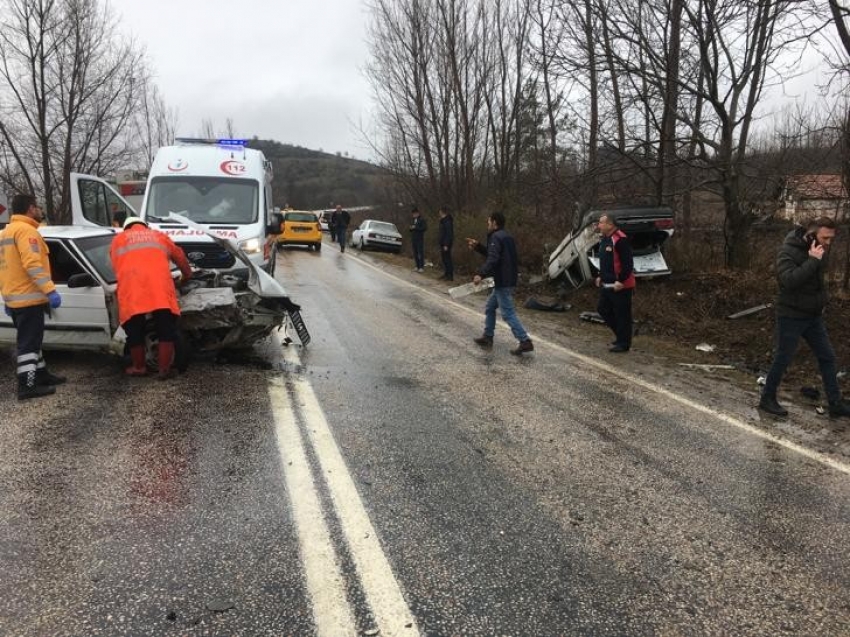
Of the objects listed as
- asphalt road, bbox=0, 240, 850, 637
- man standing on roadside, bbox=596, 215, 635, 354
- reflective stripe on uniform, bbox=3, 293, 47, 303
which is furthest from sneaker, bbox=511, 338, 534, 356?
reflective stripe on uniform, bbox=3, 293, 47, 303

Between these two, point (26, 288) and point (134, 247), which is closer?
point (26, 288)

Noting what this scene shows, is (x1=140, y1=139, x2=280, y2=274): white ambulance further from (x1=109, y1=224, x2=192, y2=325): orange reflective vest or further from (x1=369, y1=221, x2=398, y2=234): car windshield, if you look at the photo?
(x1=369, y1=221, x2=398, y2=234): car windshield

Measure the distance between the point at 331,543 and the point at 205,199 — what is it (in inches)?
338

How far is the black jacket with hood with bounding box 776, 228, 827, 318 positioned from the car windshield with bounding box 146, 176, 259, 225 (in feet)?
26.2

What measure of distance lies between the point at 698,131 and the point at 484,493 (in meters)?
9.28

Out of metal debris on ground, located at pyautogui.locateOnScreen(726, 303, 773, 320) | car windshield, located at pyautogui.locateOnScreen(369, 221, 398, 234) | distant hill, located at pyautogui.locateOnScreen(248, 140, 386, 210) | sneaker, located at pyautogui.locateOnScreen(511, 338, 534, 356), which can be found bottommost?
sneaker, located at pyautogui.locateOnScreen(511, 338, 534, 356)

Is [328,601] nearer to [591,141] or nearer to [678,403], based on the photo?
[678,403]

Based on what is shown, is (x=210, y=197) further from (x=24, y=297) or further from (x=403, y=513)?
(x=403, y=513)

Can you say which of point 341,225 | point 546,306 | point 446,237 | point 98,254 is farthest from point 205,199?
point 341,225

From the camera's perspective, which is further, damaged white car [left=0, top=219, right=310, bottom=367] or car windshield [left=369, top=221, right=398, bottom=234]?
car windshield [left=369, top=221, right=398, bottom=234]

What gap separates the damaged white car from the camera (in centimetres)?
583

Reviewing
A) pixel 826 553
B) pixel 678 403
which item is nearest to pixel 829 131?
pixel 678 403

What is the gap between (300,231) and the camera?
2550 centimetres

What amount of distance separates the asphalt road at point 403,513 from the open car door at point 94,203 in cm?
373
